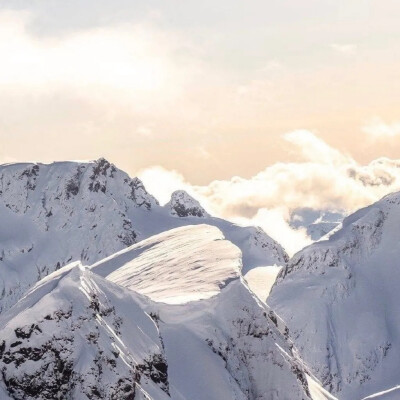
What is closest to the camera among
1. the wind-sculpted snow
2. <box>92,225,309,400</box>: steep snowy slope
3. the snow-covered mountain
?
the snow-covered mountain

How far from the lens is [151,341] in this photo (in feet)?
475

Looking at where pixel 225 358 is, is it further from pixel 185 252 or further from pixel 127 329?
pixel 185 252

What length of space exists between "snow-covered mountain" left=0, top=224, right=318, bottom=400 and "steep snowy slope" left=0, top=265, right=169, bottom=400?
0.12 meters

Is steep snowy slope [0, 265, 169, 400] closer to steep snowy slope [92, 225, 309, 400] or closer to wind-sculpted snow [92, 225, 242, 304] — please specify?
steep snowy slope [92, 225, 309, 400]

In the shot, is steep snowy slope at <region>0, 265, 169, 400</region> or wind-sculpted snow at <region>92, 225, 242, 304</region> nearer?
steep snowy slope at <region>0, 265, 169, 400</region>

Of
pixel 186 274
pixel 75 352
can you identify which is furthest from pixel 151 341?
pixel 186 274

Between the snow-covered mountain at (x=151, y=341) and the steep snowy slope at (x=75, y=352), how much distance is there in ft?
0.40

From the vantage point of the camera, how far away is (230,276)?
170625 millimetres

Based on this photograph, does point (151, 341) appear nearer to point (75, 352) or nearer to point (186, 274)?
point (75, 352)

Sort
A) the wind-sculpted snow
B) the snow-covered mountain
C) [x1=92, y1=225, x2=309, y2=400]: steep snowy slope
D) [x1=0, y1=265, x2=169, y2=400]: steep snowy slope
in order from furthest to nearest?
the wind-sculpted snow, [x1=92, y1=225, x2=309, y2=400]: steep snowy slope, the snow-covered mountain, [x1=0, y1=265, x2=169, y2=400]: steep snowy slope

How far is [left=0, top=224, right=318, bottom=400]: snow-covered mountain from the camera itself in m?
131

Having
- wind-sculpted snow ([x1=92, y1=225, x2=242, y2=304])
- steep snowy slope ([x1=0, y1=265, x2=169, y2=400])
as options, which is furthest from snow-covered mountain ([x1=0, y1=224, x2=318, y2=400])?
wind-sculpted snow ([x1=92, y1=225, x2=242, y2=304])

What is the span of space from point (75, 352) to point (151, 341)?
50.1 ft

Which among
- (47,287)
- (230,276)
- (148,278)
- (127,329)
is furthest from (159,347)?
(148,278)
